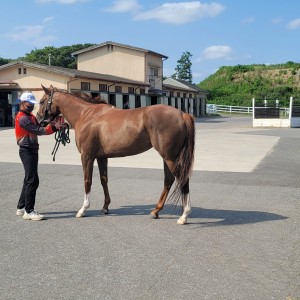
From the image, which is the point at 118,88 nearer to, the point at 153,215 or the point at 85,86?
the point at 85,86

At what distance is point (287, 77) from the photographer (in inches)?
2859

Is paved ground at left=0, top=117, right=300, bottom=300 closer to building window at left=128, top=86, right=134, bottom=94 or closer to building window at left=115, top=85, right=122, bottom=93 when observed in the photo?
building window at left=115, top=85, right=122, bottom=93

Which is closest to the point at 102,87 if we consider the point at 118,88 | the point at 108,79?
the point at 108,79

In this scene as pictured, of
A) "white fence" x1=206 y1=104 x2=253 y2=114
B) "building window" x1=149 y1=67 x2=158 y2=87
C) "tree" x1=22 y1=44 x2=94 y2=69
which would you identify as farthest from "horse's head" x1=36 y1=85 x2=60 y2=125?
"tree" x1=22 y1=44 x2=94 y2=69

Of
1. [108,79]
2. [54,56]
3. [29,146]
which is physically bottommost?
[29,146]

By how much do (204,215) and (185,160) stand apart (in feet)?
3.45

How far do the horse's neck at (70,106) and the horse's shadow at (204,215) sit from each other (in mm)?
1448

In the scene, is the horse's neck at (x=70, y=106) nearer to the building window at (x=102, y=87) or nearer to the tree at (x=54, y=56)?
the building window at (x=102, y=87)

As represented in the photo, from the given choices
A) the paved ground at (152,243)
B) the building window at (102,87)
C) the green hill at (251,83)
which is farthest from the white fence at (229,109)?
the paved ground at (152,243)

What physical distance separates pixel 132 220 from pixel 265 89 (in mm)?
67201

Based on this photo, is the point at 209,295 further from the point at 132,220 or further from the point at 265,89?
the point at 265,89

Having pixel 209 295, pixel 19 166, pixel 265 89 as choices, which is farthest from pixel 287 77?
pixel 209 295

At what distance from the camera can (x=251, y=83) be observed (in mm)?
72938

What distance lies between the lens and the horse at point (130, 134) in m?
5.85
